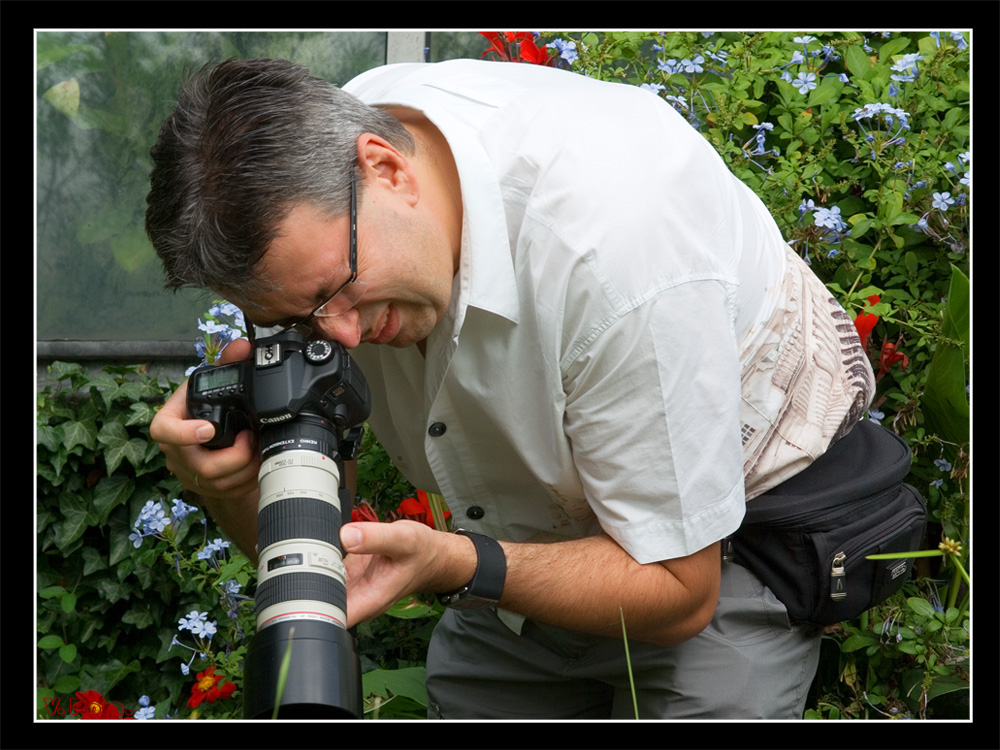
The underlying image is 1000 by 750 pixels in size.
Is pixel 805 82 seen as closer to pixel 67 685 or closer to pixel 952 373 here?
pixel 952 373

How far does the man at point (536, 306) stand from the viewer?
1303mm

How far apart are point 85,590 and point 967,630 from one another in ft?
6.79

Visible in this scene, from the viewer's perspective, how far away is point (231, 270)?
130 centimetres

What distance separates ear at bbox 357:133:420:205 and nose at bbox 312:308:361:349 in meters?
0.18

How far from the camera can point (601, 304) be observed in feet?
4.30

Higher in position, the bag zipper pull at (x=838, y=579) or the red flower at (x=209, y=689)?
the bag zipper pull at (x=838, y=579)

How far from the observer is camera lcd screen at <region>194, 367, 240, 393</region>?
1343 mm

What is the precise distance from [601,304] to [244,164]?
1.62 feet

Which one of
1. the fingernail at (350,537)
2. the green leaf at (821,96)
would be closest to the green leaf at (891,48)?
the green leaf at (821,96)

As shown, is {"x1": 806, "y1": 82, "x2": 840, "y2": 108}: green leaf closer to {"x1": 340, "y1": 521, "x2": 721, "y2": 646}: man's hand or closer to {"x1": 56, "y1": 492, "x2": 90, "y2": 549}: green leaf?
{"x1": 340, "y1": 521, "x2": 721, "y2": 646}: man's hand

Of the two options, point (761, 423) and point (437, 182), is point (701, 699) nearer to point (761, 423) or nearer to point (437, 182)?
point (761, 423)

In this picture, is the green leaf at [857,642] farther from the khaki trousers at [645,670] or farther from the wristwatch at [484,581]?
the wristwatch at [484,581]

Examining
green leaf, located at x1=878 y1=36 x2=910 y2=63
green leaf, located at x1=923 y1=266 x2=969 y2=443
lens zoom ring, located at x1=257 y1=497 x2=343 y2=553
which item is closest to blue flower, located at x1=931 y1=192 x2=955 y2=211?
green leaf, located at x1=923 y1=266 x2=969 y2=443

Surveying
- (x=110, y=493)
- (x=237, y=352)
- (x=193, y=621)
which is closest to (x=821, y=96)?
(x=237, y=352)
